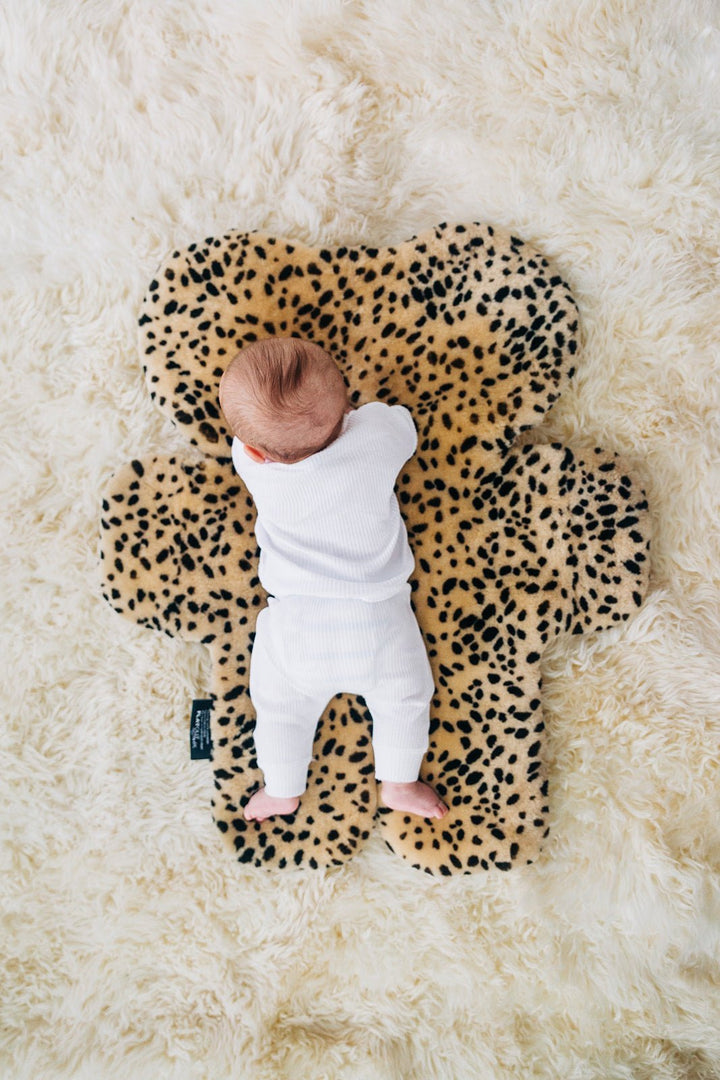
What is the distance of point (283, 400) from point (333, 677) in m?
0.47

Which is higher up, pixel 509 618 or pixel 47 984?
pixel 509 618

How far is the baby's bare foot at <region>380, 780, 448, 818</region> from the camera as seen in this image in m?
1.37

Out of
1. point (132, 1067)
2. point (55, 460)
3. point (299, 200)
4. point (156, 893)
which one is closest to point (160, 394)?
point (55, 460)

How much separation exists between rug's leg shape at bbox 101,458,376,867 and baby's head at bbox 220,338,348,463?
27cm

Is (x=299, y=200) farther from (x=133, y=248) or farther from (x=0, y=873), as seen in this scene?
(x=0, y=873)

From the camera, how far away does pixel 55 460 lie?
146cm

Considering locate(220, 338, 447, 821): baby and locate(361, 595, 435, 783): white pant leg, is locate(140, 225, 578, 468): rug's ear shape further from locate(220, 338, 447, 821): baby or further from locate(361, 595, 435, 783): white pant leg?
locate(361, 595, 435, 783): white pant leg

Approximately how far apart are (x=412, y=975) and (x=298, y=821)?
36 cm

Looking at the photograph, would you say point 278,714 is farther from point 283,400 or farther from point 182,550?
point 283,400

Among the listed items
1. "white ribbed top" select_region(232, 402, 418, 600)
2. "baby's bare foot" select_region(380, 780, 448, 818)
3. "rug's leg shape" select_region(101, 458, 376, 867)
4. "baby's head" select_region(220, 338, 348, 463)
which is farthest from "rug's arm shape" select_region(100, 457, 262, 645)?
"baby's bare foot" select_region(380, 780, 448, 818)

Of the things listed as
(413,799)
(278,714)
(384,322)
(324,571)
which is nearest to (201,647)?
(278,714)

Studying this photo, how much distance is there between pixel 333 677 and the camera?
50.4 inches

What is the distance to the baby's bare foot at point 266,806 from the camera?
138 cm

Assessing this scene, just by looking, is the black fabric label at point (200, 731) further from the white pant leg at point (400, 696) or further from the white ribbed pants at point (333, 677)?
the white pant leg at point (400, 696)
